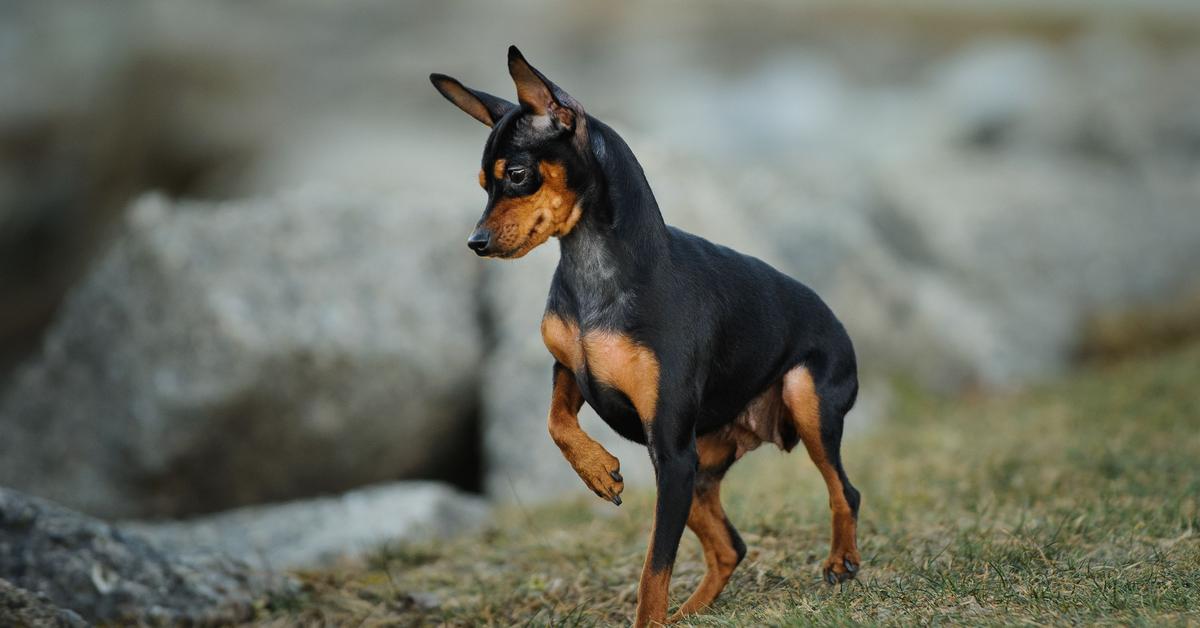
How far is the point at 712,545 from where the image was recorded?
4625 millimetres

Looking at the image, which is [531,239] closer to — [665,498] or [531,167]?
[531,167]

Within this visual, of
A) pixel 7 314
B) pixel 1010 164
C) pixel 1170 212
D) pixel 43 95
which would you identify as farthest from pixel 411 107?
pixel 1170 212

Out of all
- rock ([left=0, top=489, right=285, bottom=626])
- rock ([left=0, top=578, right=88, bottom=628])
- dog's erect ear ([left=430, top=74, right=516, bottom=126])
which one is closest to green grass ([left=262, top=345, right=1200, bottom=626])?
rock ([left=0, top=489, right=285, bottom=626])

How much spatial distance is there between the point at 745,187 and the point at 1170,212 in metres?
6.58

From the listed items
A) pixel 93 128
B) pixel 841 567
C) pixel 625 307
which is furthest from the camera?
pixel 93 128

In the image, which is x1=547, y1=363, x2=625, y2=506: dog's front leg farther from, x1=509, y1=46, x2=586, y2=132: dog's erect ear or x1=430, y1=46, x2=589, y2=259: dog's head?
x1=509, y1=46, x2=586, y2=132: dog's erect ear

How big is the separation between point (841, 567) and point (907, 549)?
25.5 inches

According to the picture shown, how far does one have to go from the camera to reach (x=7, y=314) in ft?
55.4

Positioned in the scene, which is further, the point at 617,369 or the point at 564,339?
the point at 564,339

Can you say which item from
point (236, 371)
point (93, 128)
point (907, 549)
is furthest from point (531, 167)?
point (93, 128)

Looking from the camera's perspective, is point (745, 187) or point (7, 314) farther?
point (7, 314)

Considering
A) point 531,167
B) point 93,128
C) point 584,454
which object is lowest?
point 584,454

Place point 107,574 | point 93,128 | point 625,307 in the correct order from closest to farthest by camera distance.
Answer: point 625,307 < point 107,574 < point 93,128

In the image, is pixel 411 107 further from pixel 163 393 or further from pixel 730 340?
pixel 730 340
